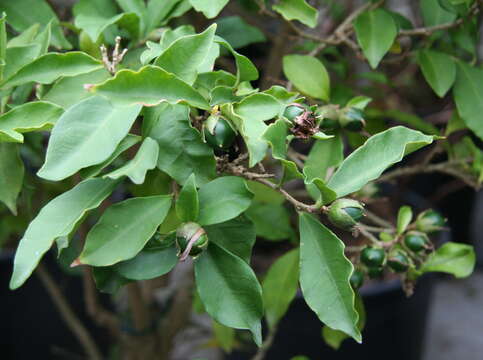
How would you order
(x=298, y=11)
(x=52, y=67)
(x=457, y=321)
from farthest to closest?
(x=457, y=321) → (x=298, y=11) → (x=52, y=67)

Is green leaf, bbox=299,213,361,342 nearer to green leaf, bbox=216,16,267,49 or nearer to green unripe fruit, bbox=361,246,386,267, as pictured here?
green unripe fruit, bbox=361,246,386,267

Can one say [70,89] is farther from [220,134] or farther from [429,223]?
[429,223]

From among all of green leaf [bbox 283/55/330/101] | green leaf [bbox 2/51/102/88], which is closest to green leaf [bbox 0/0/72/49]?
green leaf [bbox 2/51/102/88]

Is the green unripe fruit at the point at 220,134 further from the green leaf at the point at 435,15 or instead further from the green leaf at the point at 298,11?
the green leaf at the point at 435,15

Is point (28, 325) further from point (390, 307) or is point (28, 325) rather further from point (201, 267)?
point (201, 267)

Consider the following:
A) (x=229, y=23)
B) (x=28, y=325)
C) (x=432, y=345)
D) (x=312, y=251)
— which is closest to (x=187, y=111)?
(x=312, y=251)

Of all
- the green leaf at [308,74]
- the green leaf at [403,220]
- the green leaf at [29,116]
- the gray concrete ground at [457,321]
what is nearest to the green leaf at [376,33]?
the green leaf at [308,74]

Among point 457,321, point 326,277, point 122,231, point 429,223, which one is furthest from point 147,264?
point 457,321
